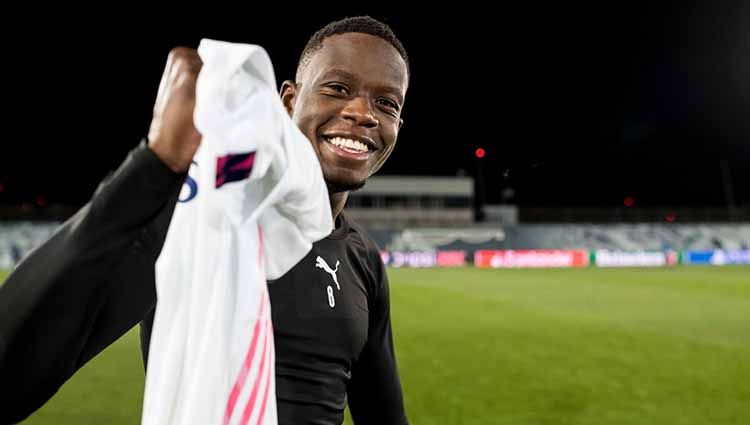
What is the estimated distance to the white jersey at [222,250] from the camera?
0.93 metres

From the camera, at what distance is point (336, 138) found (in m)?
1.58

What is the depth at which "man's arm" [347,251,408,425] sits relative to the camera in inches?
80.4

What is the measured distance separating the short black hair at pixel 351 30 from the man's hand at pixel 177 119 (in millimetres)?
856

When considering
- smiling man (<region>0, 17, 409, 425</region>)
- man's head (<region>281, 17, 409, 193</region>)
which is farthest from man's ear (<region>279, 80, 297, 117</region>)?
man's head (<region>281, 17, 409, 193</region>)

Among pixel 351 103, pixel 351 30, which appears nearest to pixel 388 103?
pixel 351 103

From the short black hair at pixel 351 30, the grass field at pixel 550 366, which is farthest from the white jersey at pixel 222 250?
the grass field at pixel 550 366

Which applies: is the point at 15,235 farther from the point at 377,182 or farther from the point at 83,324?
the point at 83,324

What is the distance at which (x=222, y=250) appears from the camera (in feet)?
3.20

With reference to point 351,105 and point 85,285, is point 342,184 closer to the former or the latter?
point 351,105

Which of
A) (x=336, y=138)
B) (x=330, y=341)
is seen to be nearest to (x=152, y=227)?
(x=336, y=138)

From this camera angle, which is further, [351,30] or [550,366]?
[550,366]

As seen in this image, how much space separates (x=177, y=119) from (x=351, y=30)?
3.11ft

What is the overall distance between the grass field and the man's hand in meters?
4.42

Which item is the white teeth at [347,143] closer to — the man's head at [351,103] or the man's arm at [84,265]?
the man's head at [351,103]
